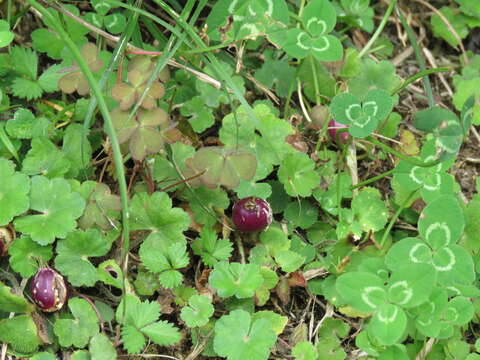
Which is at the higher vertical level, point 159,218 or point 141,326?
point 159,218

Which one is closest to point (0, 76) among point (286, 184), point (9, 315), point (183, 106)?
point (183, 106)

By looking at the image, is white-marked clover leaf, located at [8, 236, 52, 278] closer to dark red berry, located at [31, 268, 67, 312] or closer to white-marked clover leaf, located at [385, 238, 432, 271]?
dark red berry, located at [31, 268, 67, 312]

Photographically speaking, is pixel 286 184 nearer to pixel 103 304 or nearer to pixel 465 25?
pixel 103 304

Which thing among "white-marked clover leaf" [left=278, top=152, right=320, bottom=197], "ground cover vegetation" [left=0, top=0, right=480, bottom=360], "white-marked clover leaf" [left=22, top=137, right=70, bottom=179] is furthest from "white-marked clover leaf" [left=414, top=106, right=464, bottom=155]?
"white-marked clover leaf" [left=22, top=137, right=70, bottom=179]

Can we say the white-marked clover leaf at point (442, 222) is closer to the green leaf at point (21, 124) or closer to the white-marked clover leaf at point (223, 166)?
the white-marked clover leaf at point (223, 166)

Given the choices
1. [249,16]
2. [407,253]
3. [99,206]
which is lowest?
[99,206]

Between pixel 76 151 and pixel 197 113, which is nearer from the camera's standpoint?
pixel 76 151

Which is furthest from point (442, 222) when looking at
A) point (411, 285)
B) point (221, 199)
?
point (221, 199)

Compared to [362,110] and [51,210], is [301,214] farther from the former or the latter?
[51,210]

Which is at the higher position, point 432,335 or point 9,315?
point 432,335
